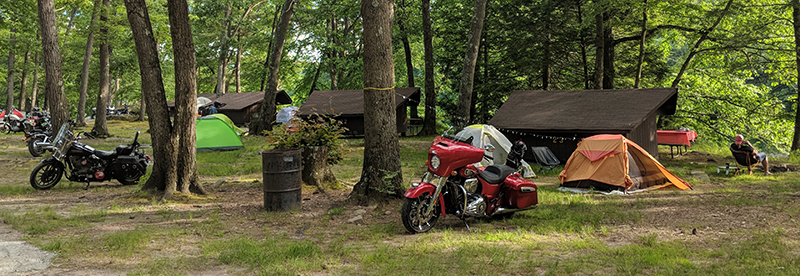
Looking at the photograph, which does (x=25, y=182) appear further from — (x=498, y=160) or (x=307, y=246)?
(x=498, y=160)

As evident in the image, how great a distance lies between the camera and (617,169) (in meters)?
10.4

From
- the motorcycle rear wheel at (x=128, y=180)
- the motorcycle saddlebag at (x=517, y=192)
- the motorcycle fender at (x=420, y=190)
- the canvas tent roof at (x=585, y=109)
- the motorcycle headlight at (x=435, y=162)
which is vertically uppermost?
the canvas tent roof at (x=585, y=109)

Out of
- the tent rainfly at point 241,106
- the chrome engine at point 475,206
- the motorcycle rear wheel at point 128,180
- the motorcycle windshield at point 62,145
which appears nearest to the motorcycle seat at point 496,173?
the chrome engine at point 475,206

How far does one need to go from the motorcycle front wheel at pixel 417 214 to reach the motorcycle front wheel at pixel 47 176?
7590mm

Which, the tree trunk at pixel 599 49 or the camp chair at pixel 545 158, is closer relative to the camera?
the camp chair at pixel 545 158

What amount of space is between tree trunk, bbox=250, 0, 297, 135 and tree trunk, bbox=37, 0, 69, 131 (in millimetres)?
6690

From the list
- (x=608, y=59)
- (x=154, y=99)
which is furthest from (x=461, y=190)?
(x=608, y=59)

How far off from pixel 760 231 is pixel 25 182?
1305 cm

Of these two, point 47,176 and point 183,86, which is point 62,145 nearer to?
point 47,176

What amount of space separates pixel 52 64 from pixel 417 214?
1316 cm

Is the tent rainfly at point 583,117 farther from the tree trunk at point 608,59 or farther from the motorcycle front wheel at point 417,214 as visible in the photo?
the motorcycle front wheel at point 417,214

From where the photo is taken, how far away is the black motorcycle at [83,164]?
959cm

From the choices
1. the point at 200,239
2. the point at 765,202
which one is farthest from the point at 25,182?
the point at 765,202

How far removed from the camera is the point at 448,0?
1109 inches
